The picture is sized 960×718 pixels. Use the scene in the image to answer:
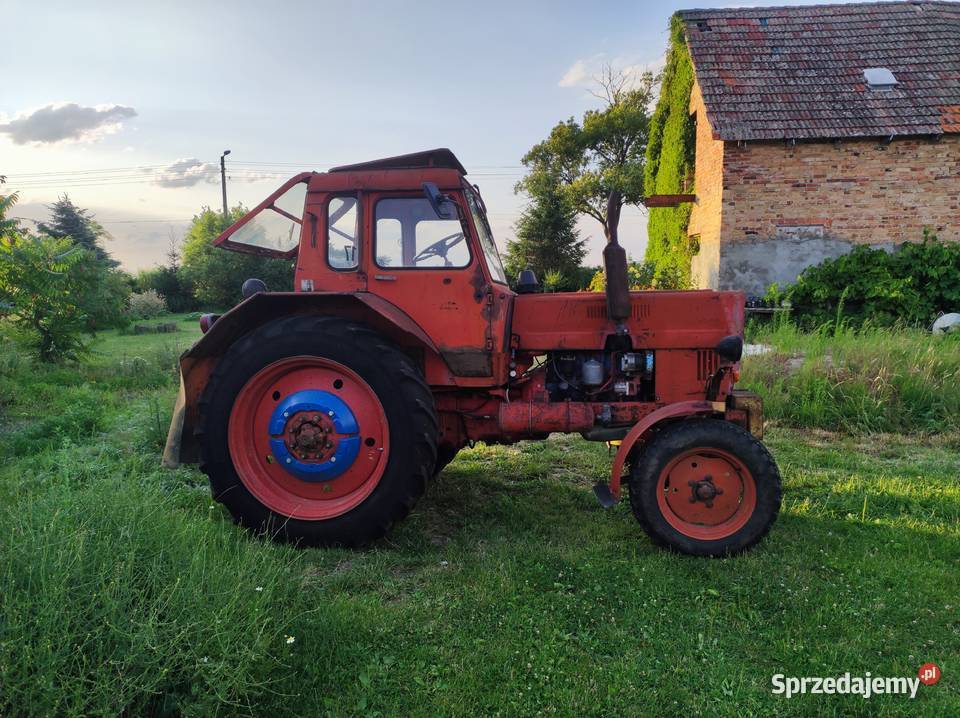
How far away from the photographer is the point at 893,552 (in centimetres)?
334

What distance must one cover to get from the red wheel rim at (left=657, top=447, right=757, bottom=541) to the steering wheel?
176 cm

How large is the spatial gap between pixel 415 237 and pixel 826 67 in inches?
511

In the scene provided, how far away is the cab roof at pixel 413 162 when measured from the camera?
3.64 meters

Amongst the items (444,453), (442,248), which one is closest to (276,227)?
(442,248)

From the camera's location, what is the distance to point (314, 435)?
3426 mm

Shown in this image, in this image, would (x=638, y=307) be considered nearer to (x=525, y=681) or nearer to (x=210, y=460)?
(x=525, y=681)

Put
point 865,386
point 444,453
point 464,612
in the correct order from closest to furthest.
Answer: point 464,612 < point 444,453 < point 865,386

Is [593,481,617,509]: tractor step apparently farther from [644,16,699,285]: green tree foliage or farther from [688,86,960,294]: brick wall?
[644,16,699,285]: green tree foliage

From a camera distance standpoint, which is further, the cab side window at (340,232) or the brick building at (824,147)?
the brick building at (824,147)

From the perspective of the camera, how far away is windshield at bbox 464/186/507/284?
147 inches

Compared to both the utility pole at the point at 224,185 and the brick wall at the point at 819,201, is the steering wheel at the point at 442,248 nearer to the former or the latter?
the brick wall at the point at 819,201

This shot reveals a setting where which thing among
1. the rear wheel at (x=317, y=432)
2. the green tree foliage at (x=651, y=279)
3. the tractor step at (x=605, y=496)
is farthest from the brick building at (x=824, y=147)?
the rear wheel at (x=317, y=432)

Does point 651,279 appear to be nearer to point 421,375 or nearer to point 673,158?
point 673,158

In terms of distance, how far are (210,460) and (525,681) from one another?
2146mm
